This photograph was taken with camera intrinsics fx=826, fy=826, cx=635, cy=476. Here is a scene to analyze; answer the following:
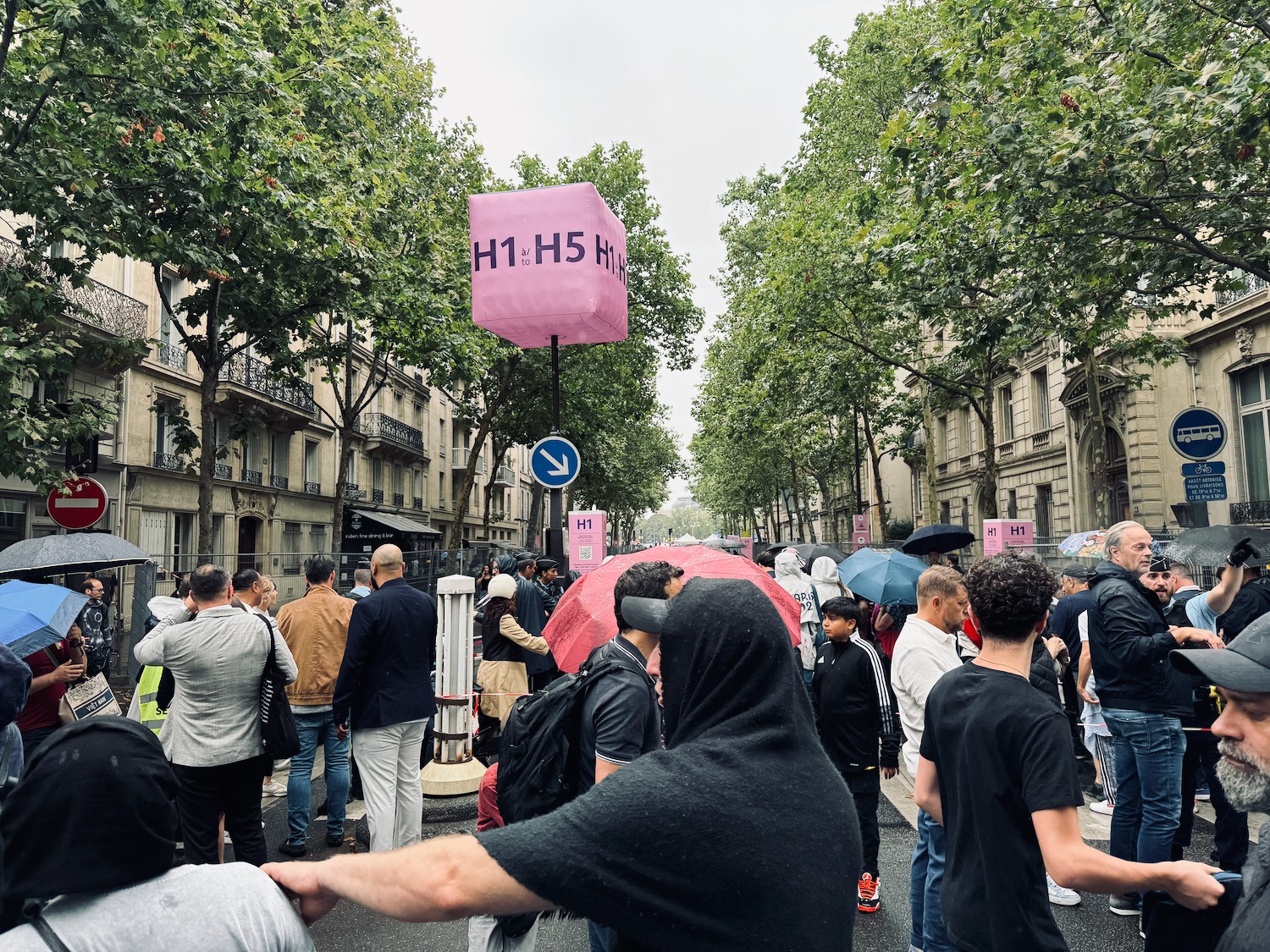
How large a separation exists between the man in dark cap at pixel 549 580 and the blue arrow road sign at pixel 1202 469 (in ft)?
24.1

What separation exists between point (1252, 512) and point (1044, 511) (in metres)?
9.58

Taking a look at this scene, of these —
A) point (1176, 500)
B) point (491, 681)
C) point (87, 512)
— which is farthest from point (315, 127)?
point (1176, 500)

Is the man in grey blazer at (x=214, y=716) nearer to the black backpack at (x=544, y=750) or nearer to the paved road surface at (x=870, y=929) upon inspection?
the paved road surface at (x=870, y=929)

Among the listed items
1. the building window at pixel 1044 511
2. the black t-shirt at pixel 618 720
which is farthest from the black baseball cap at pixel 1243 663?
the building window at pixel 1044 511

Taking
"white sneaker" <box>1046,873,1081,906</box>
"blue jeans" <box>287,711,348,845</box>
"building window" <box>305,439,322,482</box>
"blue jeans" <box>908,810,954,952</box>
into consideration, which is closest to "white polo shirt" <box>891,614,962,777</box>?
"blue jeans" <box>908,810,954,952</box>

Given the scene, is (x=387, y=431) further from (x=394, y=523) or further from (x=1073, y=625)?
(x=1073, y=625)

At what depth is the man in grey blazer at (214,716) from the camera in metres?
4.41

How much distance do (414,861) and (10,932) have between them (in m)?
0.75

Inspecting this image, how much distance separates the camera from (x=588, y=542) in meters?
10.6

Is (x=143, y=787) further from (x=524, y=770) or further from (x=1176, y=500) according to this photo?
(x=1176, y=500)

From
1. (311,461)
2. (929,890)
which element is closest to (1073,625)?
(929,890)

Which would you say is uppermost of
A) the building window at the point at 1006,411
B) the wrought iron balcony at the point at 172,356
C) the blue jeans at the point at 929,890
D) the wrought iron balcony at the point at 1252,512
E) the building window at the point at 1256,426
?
the wrought iron balcony at the point at 172,356

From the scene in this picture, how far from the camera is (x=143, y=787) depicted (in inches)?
61.1

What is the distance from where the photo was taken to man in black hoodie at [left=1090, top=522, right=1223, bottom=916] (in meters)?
4.32
